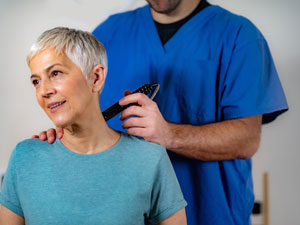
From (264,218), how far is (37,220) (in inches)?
24.0

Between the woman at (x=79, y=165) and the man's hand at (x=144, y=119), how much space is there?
0.06 m

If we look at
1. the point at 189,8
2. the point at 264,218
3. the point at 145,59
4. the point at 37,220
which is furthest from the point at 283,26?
the point at 37,220

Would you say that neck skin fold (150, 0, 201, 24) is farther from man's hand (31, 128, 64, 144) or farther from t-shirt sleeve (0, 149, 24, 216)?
t-shirt sleeve (0, 149, 24, 216)

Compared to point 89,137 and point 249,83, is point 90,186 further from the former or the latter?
point 249,83

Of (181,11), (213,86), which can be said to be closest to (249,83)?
(213,86)

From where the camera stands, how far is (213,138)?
0.81 meters

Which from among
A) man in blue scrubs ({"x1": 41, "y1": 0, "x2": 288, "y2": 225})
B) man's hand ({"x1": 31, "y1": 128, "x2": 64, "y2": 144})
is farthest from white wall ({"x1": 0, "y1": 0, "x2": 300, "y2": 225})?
man's hand ({"x1": 31, "y1": 128, "x2": 64, "y2": 144})

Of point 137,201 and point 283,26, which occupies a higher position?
point 283,26

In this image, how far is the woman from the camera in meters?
0.62

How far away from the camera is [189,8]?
89 centimetres

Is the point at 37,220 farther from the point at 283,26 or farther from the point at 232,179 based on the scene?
the point at 283,26

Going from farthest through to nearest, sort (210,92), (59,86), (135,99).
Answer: (210,92), (135,99), (59,86)

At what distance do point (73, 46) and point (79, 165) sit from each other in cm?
22

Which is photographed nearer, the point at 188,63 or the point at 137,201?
the point at 137,201
